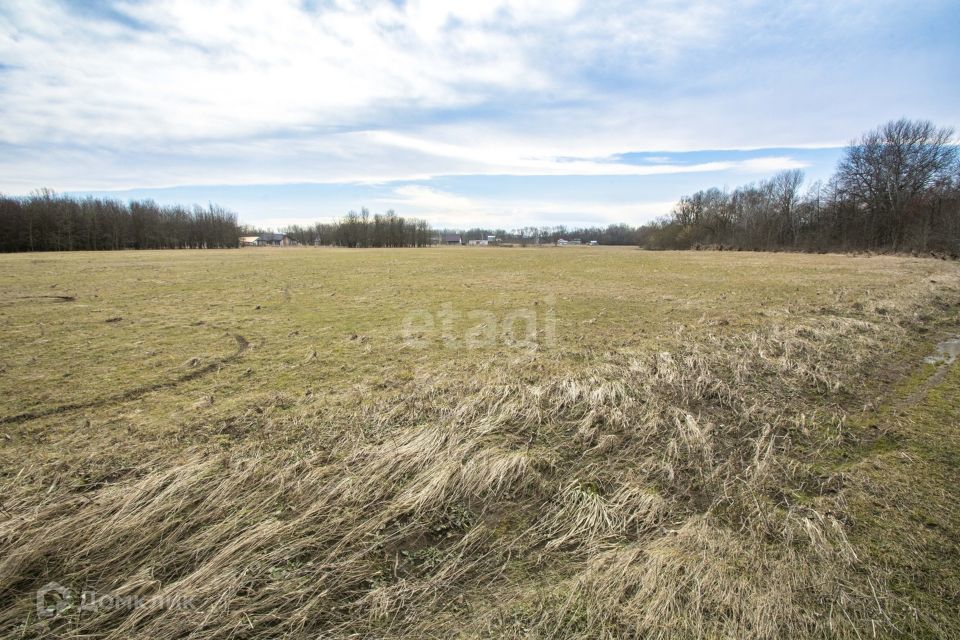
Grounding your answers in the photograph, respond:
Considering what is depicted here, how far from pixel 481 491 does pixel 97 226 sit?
314ft

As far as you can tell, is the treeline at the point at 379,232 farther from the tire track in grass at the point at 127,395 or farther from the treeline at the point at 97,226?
the tire track in grass at the point at 127,395

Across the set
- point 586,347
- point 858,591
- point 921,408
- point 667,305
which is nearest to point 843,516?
point 858,591

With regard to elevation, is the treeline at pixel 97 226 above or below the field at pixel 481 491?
above

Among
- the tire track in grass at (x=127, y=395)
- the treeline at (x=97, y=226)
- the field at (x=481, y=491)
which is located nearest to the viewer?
the field at (x=481, y=491)

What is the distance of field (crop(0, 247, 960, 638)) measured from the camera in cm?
229

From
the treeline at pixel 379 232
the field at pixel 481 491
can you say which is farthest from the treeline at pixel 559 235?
the field at pixel 481 491

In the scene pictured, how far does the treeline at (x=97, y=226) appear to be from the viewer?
203 feet

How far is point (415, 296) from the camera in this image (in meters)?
14.6

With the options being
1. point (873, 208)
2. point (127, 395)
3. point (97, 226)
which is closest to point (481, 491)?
point (127, 395)

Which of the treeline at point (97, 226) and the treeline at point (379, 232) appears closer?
the treeline at point (97, 226)

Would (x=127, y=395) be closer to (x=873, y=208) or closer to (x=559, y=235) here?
(x=873, y=208)

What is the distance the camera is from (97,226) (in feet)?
227

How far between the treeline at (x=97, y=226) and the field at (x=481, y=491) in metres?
84.2

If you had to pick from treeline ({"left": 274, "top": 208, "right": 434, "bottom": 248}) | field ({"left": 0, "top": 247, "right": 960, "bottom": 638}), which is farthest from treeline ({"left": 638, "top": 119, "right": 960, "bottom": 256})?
treeline ({"left": 274, "top": 208, "right": 434, "bottom": 248})
